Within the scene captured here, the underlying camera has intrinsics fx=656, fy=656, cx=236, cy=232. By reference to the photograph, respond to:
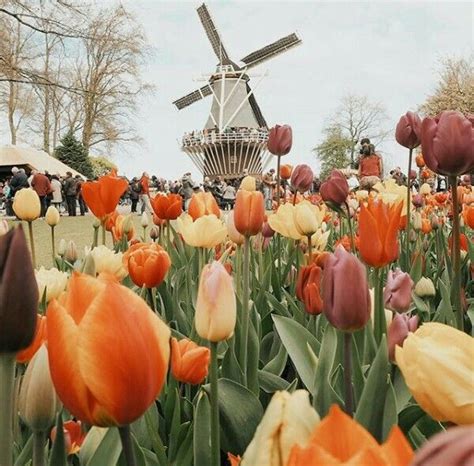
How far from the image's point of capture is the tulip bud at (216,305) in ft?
2.50

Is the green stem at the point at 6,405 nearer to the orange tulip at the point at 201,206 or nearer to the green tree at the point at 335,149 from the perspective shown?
the orange tulip at the point at 201,206

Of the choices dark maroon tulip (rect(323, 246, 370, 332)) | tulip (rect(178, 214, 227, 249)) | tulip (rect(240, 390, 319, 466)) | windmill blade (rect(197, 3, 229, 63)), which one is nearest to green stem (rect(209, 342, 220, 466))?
dark maroon tulip (rect(323, 246, 370, 332))

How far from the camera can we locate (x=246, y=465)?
38cm

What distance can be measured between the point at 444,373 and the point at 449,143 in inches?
27.5

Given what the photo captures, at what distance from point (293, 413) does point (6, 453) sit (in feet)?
0.86

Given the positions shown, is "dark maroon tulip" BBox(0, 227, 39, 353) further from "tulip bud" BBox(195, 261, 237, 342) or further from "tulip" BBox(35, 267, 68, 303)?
"tulip" BBox(35, 267, 68, 303)

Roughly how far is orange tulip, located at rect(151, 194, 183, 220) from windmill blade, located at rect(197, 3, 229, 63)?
27835 mm

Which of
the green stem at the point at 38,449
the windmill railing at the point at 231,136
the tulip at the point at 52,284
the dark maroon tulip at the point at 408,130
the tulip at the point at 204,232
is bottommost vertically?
the green stem at the point at 38,449

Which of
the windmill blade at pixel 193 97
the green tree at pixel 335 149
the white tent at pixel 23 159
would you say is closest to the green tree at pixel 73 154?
the white tent at pixel 23 159

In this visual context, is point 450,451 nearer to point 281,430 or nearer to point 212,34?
point 281,430

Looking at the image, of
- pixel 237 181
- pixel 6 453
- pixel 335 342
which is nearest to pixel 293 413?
pixel 6 453

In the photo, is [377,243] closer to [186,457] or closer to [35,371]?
[186,457]

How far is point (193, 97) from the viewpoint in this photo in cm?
3123

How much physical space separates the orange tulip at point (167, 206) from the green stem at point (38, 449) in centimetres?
147
